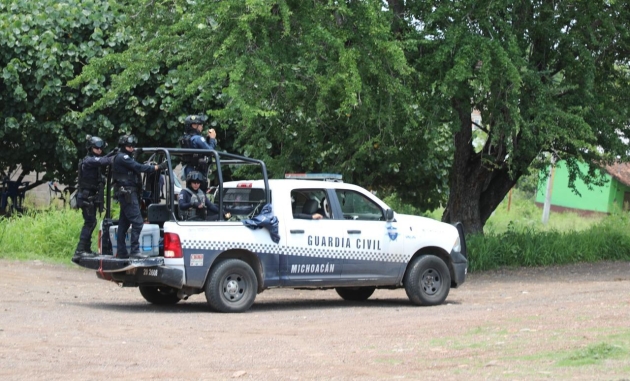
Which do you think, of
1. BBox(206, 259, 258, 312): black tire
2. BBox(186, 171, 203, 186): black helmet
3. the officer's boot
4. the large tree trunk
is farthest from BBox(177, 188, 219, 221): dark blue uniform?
the large tree trunk

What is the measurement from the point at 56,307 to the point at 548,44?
10.2 m

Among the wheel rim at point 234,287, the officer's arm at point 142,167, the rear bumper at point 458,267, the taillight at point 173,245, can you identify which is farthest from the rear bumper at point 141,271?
the rear bumper at point 458,267

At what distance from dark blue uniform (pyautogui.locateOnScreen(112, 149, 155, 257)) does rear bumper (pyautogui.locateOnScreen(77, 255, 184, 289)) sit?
0.63 ft

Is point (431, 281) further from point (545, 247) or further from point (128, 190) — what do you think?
point (545, 247)

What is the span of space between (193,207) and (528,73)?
23.2ft

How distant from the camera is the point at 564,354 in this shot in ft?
28.8

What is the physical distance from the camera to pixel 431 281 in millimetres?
14180

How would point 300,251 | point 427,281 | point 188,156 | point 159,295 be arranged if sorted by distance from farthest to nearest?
1. point 427,281
2. point 159,295
3. point 188,156
4. point 300,251

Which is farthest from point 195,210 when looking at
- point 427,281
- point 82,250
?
point 427,281

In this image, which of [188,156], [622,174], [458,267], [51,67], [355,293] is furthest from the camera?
[622,174]

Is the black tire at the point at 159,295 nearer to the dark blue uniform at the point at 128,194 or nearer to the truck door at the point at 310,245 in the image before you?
the dark blue uniform at the point at 128,194

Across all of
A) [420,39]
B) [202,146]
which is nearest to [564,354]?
[202,146]

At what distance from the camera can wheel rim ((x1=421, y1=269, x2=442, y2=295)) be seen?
14.1 m

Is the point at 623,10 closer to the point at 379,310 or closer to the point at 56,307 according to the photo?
the point at 379,310
